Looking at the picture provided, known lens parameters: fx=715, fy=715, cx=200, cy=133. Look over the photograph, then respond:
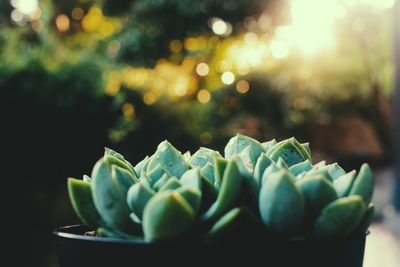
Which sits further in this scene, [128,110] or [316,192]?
[128,110]

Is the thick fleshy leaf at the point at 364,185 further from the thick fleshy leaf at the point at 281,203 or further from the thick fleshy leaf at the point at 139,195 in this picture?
the thick fleshy leaf at the point at 139,195

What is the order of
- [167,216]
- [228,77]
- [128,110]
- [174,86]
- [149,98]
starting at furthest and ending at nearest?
1. [228,77]
2. [174,86]
3. [149,98]
4. [128,110]
5. [167,216]

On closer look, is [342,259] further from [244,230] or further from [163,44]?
[163,44]

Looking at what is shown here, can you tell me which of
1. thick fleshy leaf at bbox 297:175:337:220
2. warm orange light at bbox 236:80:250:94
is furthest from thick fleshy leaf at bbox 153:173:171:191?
warm orange light at bbox 236:80:250:94

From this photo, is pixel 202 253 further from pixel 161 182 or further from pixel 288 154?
pixel 288 154

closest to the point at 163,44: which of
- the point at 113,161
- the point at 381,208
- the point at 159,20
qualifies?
the point at 159,20

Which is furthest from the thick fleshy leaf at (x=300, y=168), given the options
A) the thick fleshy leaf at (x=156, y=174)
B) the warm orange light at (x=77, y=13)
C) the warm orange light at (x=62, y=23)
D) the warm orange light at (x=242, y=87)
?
the warm orange light at (x=77, y=13)

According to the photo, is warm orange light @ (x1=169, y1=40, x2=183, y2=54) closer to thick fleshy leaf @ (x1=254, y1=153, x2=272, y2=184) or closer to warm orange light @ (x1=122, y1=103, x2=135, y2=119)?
warm orange light @ (x1=122, y1=103, x2=135, y2=119)

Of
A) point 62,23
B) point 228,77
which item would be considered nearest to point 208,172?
point 228,77
